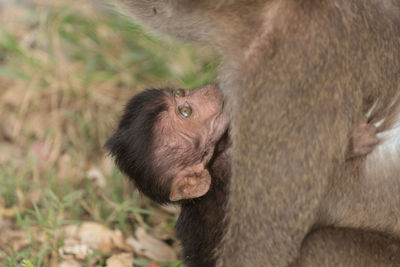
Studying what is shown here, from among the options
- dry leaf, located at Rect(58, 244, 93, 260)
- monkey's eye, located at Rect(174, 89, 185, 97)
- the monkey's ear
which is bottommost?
dry leaf, located at Rect(58, 244, 93, 260)

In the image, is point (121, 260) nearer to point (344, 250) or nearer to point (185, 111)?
point (185, 111)

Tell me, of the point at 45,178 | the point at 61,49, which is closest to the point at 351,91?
the point at 45,178

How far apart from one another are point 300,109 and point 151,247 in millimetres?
1433

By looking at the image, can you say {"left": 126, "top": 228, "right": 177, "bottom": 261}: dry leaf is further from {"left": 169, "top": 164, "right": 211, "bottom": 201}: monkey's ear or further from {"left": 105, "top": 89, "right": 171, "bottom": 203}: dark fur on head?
{"left": 169, "top": 164, "right": 211, "bottom": 201}: monkey's ear

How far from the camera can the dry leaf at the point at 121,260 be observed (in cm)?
330

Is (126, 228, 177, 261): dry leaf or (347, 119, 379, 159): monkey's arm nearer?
(347, 119, 379, 159): monkey's arm

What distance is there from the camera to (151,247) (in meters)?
3.58

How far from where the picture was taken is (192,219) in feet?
9.99

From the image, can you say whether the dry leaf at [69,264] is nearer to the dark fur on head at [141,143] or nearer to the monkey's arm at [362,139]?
the dark fur on head at [141,143]

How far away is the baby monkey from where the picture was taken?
2.85 meters

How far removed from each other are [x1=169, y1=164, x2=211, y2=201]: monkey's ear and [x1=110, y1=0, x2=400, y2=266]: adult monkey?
9.4 inches

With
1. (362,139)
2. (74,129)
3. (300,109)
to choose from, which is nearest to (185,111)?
(300,109)

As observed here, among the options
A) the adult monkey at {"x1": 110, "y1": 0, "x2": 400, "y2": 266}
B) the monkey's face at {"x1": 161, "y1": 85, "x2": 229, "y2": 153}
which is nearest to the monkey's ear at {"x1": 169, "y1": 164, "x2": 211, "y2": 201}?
the monkey's face at {"x1": 161, "y1": 85, "x2": 229, "y2": 153}

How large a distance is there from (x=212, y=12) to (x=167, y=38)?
0.36 m
